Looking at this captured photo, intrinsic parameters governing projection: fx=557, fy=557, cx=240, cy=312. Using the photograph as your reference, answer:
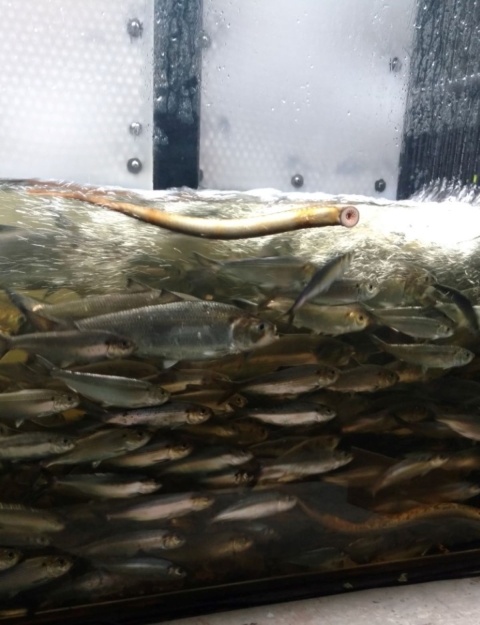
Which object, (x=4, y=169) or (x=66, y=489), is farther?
(x=4, y=169)

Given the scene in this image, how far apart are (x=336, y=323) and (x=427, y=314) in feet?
0.81

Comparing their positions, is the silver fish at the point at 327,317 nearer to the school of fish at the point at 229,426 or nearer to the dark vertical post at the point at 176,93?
the school of fish at the point at 229,426

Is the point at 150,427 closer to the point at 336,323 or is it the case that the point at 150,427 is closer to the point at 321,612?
the point at 336,323

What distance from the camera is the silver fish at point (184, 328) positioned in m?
1.07

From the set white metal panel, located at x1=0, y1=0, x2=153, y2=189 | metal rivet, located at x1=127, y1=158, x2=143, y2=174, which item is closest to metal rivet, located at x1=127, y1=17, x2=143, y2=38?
white metal panel, located at x1=0, y1=0, x2=153, y2=189

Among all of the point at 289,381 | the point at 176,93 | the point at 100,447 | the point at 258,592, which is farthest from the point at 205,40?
the point at 258,592

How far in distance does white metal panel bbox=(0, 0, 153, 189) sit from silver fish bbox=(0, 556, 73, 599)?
848mm

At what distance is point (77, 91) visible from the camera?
131 cm

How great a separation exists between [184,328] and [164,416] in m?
0.19

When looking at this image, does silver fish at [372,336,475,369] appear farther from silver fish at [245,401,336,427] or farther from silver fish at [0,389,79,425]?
silver fish at [0,389,79,425]

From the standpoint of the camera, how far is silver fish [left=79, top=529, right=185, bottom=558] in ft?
3.82

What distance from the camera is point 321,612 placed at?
1.27m

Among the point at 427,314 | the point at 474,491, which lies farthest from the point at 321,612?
the point at 427,314

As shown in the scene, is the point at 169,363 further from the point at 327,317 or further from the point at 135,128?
the point at 135,128
